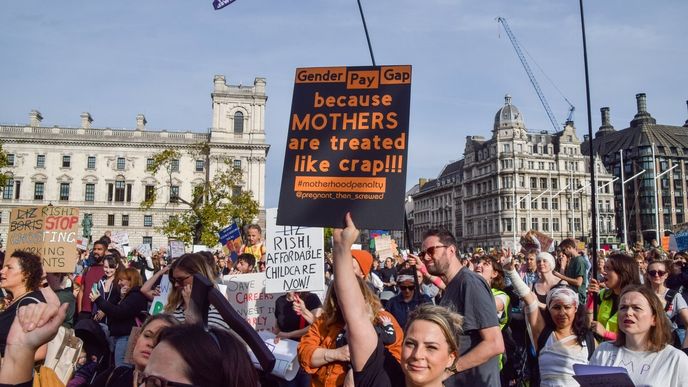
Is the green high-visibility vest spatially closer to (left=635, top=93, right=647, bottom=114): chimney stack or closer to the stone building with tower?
the stone building with tower

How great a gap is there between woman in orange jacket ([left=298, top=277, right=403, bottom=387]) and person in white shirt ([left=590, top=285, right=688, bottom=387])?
1397 mm

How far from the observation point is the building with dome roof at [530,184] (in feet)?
290

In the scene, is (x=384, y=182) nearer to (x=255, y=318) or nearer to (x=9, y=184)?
(x=255, y=318)

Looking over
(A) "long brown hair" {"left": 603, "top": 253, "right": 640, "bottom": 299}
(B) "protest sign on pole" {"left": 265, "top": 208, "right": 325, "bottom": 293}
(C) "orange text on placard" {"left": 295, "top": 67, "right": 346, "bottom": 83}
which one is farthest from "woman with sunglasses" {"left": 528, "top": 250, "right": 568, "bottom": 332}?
(C) "orange text on placard" {"left": 295, "top": 67, "right": 346, "bottom": 83}

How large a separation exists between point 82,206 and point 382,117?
73589 millimetres

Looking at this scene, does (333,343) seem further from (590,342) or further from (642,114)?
(642,114)

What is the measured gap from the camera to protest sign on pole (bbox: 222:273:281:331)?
625cm

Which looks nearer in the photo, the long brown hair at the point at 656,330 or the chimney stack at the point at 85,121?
the long brown hair at the point at 656,330

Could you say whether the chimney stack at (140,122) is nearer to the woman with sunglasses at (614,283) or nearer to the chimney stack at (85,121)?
the chimney stack at (85,121)

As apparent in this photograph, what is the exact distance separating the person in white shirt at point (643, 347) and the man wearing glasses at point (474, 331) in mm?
850

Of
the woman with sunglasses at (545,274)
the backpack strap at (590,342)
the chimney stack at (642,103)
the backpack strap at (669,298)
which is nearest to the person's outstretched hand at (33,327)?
the backpack strap at (590,342)

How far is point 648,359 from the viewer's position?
3621 mm

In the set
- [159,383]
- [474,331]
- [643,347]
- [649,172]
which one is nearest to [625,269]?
[643,347]

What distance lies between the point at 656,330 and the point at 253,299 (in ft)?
13.0
